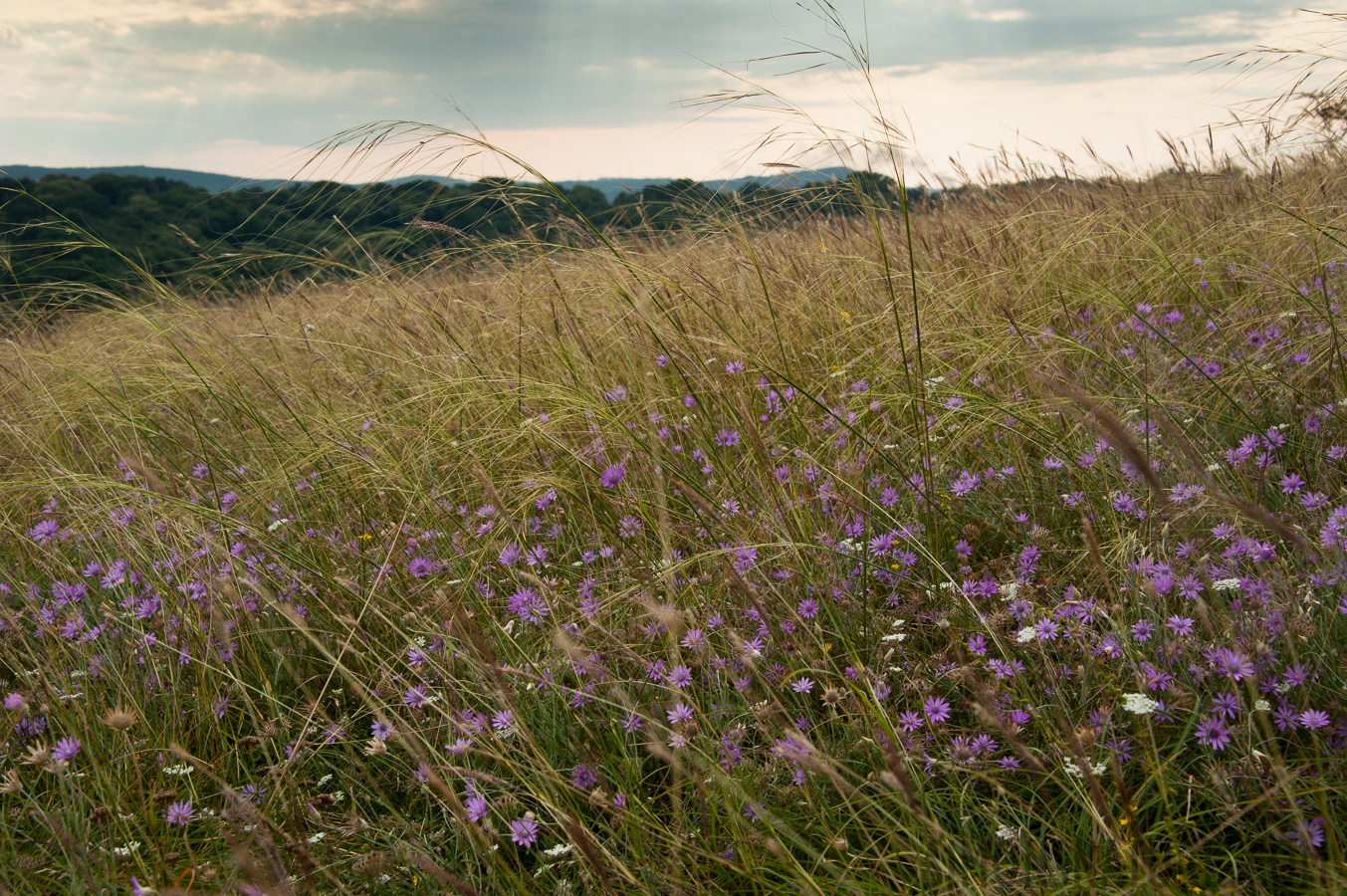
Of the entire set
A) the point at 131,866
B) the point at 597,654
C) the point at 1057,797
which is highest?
the point at 597,654

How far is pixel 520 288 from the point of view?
260 cm

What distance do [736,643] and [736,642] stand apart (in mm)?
45

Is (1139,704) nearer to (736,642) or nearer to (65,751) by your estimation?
(736,642)

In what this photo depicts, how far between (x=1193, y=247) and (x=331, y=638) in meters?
3.54

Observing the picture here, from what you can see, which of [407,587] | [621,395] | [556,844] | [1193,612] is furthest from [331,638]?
[1193,612]

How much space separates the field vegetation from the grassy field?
1 centimetres

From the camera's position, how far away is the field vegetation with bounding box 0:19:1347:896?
104 cm

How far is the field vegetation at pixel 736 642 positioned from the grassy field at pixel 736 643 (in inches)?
0.5

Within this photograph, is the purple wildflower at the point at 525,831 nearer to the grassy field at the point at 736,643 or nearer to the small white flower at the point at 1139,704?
the grassy field at the point at 736,643

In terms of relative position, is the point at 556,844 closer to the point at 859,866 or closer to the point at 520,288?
the point at 859,866

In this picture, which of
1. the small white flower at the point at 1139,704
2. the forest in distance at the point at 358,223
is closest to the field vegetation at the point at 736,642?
the small white flower at the point at 1139,704

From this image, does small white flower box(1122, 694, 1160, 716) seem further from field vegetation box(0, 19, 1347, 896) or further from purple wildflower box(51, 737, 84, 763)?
purple wildflower box(51, 737, 84, 763)

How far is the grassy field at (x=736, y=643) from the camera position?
1.04 m

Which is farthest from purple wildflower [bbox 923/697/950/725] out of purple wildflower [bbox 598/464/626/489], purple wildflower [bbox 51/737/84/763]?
purple wildflower [bbox 51/737/84/763]
